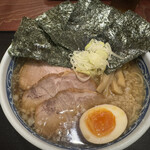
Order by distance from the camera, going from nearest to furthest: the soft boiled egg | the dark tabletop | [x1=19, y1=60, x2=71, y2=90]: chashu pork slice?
the soft boiled egg
the dark tabletop
[x1=19, y1=60, x2=71, y2=90]: chashu pork slice

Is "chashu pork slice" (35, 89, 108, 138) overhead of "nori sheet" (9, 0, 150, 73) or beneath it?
beneath

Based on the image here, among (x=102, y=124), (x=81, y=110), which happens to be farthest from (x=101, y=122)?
(x=81, y=110)

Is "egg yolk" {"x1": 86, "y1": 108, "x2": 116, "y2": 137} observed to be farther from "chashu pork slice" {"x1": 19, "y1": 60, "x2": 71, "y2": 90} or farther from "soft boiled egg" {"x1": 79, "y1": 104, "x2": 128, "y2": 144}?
"chashu pork slice" {"x1": 19, "y1": 60, "x2": 71, "y2": 90}

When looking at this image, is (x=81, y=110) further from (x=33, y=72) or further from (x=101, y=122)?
(x=33, y=72)

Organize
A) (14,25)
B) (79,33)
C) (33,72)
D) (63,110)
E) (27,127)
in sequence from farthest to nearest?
(14,25) → (79,33) → (33,72) → (63,110) → (27,127)

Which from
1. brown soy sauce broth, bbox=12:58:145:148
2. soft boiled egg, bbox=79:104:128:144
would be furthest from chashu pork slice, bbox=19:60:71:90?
soft boiled egg, bbox=79:104:128:144

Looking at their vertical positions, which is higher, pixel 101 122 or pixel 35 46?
pixel 35 46

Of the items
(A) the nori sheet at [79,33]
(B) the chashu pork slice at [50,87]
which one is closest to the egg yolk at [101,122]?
(B) the chashu pork slice at [50,87]
